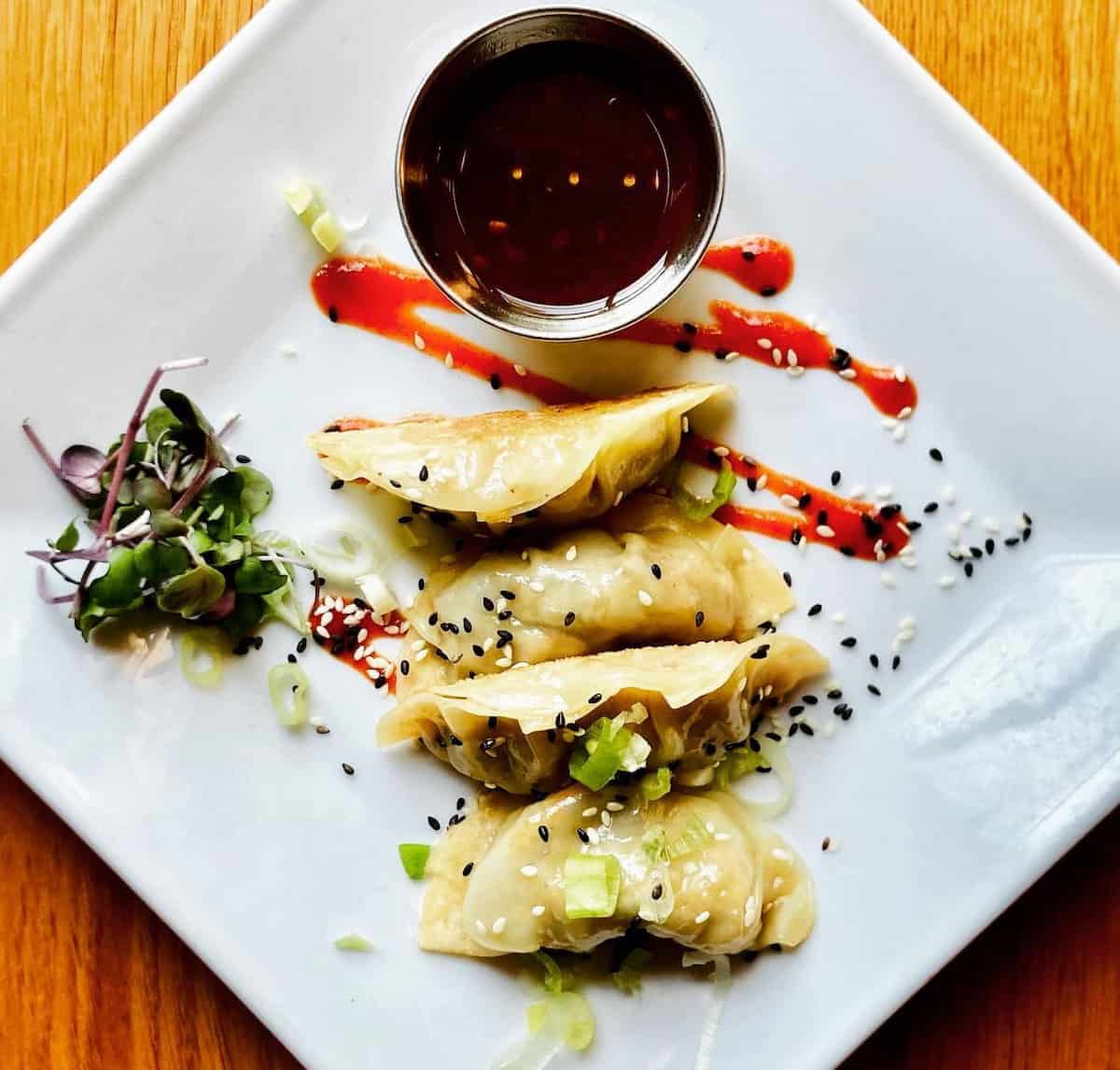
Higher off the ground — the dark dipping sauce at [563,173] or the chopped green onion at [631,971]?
the dark dipping sauce at [563,173]

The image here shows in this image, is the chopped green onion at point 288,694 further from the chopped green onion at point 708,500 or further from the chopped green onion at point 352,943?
the chopped green onion at point 708,500

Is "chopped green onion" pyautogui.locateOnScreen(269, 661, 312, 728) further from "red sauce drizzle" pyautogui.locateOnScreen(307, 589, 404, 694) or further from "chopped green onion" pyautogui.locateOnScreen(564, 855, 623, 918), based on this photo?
"chopped green onion" pyautogui.locateOnScreen(564, 855, 623, 918)

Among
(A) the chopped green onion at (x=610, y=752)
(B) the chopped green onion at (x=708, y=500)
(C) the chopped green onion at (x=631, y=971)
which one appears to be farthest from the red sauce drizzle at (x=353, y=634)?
(C) the chopped green onion at (x=631, y=971)

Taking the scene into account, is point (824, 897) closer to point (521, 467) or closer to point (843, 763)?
point (843, 763)

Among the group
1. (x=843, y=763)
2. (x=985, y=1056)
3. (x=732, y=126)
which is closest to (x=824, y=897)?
(x=843, y=763)

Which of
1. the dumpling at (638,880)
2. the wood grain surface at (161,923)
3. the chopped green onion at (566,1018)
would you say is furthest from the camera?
the wood grain surface at (161,923)

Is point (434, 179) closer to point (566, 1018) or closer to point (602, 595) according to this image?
point (602, 595)

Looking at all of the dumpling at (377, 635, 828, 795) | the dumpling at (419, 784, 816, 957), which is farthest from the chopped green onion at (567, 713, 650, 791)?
the dumpling at (419, 784, 816, 957)
